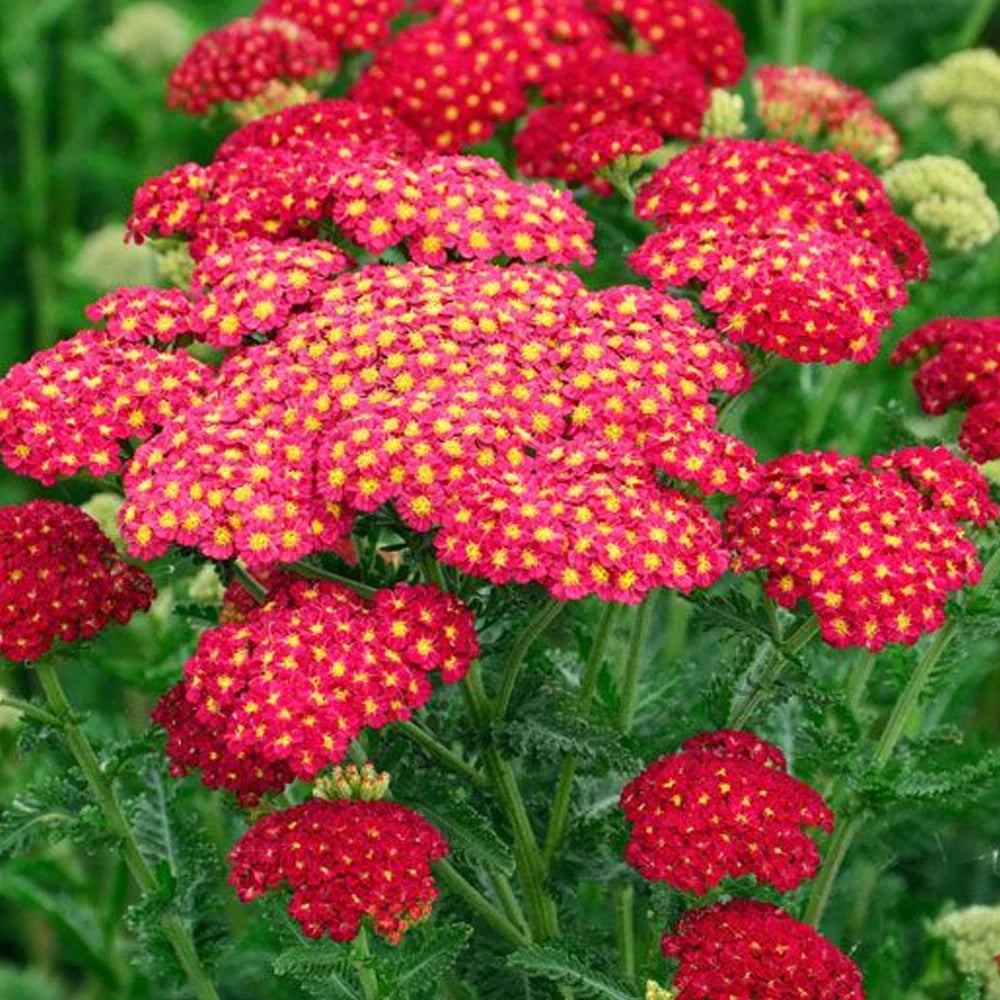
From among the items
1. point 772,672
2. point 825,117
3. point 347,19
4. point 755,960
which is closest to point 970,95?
point 825,117

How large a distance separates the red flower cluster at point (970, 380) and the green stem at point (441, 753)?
839mm

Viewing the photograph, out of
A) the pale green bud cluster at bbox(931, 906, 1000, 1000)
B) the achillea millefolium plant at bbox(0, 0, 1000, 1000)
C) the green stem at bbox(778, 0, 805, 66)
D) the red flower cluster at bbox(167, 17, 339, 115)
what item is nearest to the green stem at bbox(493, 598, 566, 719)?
the achillea millefolium plant at bbox(0, 0, 1000, 1000)

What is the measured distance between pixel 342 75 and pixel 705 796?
2242mm

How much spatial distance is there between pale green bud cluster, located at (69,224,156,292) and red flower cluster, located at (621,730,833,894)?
2.72 m

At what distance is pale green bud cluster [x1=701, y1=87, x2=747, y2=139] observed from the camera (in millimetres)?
3613

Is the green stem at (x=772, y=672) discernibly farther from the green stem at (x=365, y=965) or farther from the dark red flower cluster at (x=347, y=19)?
the dark red flower cluster at (x=347, y=19)

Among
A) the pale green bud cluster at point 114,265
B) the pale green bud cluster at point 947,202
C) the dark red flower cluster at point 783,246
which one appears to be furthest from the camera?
the pale green bud cluster at point 114,265

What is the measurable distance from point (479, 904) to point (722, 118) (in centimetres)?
161

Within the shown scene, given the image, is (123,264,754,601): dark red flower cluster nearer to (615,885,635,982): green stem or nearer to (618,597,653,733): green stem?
(618,597,653,733): green stem

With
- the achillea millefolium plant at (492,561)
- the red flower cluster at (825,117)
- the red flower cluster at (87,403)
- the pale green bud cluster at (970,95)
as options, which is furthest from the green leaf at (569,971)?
the pale green bud cluster at (970,95)

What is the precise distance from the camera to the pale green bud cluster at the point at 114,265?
490 cm

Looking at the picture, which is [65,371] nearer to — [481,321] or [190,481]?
[190,481]

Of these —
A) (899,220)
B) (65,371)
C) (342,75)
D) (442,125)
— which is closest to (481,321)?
(65,371)

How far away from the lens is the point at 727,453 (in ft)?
8.36
